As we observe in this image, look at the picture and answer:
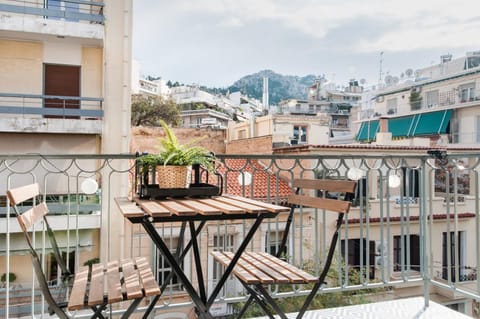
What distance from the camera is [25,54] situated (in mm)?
8781

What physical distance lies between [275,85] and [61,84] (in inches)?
1441

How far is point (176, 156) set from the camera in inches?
78.4

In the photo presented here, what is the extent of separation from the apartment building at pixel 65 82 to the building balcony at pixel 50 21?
0.06ft

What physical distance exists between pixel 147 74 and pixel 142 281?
88.5 feet

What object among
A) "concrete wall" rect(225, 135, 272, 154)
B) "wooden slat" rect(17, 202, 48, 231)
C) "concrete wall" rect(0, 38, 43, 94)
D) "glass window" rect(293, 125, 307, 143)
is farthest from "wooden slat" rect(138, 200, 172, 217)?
"glass window" rect(293, 125, 307, 143)

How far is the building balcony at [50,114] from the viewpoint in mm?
8570

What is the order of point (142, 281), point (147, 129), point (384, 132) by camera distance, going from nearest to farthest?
1. point (142, 281)
2. point (147, 129)
3. point (384, 132)

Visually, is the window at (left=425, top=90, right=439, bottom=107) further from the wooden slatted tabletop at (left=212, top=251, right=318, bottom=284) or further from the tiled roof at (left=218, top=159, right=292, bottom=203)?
the wooden slatted tabletop at (left=212, top=251, right=318, bottom=284)

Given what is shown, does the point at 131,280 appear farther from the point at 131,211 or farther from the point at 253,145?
the point at 253,145

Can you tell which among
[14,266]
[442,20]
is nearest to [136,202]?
[14,266]

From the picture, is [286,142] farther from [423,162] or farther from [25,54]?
[423,162]

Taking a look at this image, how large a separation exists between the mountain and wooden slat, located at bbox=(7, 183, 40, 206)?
34.7 m

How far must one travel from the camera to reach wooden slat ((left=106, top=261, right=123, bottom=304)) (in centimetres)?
150

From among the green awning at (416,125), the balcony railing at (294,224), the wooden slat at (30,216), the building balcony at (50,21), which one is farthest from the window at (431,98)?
the wooden slat at (30,216)
